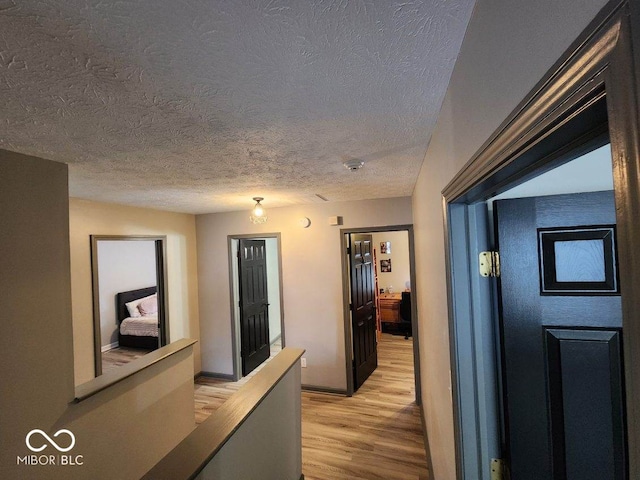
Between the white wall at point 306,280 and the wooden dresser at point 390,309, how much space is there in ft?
8.09

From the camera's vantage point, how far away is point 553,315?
3.33 ft

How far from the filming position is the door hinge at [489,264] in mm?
1090

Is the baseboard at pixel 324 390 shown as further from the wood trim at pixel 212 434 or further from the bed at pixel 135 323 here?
the bed at pixel 135 323

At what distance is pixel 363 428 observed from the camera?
2.91m

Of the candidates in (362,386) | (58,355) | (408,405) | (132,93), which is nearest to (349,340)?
(362,386)

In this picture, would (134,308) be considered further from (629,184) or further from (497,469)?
(629,184)

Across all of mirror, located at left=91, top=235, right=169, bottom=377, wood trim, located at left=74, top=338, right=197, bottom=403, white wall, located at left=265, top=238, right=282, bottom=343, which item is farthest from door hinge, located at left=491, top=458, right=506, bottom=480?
mirror, located at left=91, top=235, right=169, bottom=377

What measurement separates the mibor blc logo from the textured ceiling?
1.51 metres

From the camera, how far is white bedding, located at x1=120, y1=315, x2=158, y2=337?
17.5ft

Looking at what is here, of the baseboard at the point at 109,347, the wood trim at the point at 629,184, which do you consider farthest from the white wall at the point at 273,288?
the wood trim at the point at 629,184

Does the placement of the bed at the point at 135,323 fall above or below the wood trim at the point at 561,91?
below

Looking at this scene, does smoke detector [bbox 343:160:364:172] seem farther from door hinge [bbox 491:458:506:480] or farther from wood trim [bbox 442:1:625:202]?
door hinge [bbox 491:458:506:480]

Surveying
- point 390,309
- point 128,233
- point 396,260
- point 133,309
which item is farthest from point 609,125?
point 133,309

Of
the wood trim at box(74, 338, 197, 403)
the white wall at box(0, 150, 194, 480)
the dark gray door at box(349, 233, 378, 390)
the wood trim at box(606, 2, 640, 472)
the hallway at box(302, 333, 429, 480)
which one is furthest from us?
the dark gray door at box(349, 233, 378, 390)
